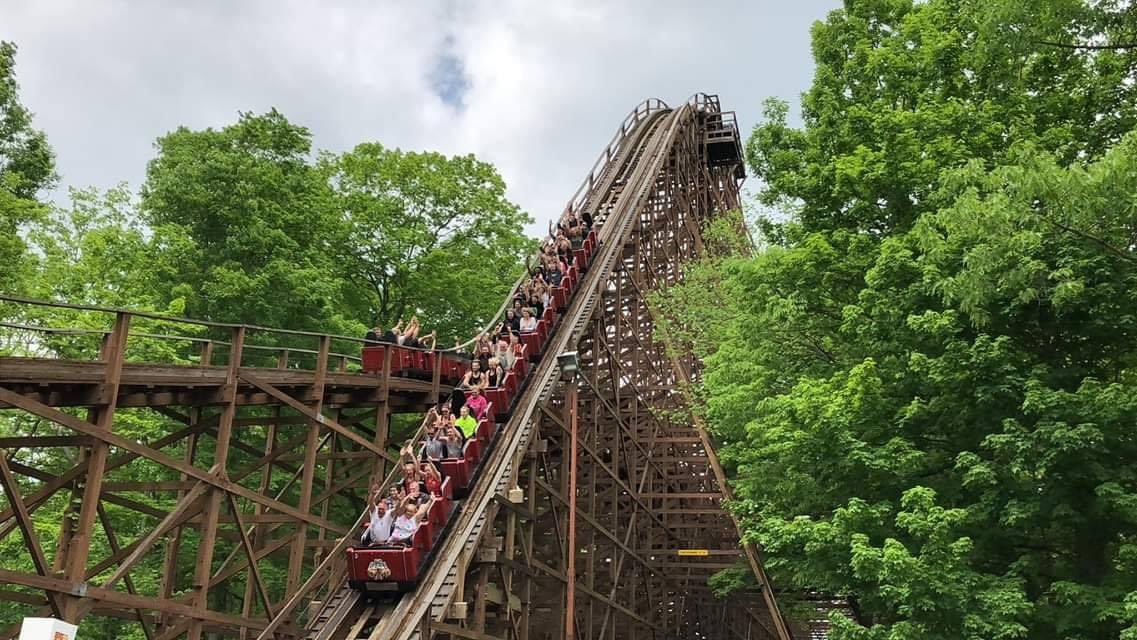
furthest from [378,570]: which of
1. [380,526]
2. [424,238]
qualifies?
[424,238]

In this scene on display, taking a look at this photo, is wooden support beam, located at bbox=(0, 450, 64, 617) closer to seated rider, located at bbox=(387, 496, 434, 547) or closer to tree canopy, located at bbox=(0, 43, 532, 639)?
seated rider, located at bbox=(387, 496, 434, 547)

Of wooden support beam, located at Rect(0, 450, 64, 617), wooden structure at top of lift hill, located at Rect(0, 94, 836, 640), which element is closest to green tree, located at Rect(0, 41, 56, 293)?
wooden structure at top of lift hill, located at Rect(0, 94, 836, 640)

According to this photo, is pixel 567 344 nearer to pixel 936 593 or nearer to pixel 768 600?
pixel 768 600

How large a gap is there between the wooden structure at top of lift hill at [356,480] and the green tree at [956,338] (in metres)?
4.02

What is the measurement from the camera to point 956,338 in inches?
349

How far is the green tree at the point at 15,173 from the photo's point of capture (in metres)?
15.9

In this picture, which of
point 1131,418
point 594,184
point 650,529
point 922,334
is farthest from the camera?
point 594,184

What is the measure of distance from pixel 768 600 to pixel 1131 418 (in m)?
8.71

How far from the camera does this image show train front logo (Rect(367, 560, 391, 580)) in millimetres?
10352

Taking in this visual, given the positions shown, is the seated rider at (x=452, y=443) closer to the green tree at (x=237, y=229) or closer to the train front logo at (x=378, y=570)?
the train front logo at (x=378, y=570)

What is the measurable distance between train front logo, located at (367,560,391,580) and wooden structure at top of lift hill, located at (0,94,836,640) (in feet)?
1.18

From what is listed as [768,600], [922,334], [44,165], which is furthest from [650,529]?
[44,165]

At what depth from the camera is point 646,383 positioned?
73.5ft

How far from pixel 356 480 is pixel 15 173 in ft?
30.3
